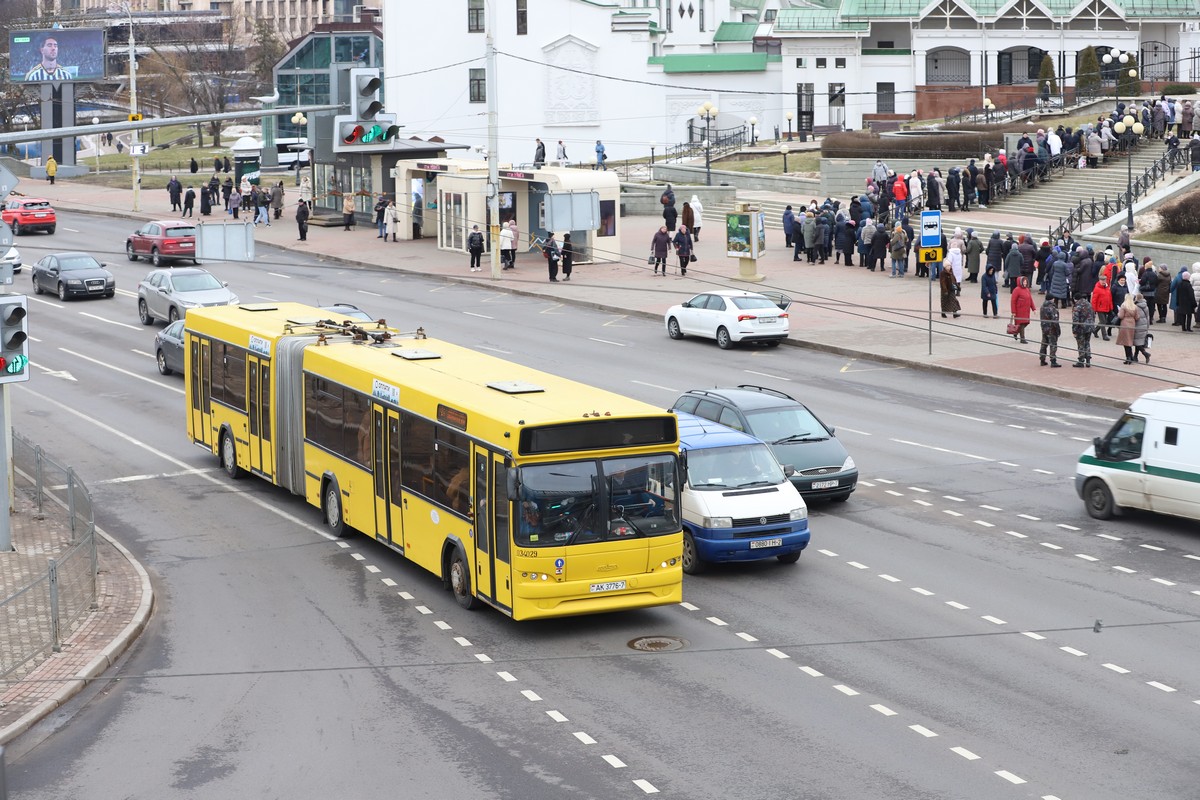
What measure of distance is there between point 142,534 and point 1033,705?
12.8 meters

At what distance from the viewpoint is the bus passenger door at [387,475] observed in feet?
64.9

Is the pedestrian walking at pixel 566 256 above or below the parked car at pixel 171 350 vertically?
above

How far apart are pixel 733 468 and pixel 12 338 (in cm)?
905

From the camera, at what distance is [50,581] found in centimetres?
1667

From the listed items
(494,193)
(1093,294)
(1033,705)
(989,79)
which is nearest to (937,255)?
(1093,294)

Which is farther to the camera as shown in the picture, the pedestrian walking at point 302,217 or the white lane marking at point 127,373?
the pedestrian walking at point 302,217

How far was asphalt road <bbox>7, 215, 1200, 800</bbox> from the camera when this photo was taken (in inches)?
521

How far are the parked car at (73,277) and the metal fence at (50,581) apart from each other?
23198 millimetres

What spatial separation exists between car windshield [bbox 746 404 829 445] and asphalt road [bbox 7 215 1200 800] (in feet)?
3.81

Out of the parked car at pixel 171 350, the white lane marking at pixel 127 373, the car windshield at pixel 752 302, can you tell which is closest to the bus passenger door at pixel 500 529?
the white lane marking at pixel 127 373

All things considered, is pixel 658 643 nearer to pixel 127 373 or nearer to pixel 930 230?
pixel 930 230

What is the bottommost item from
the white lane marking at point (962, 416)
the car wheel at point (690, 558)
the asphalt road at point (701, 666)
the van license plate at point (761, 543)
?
the asphalt road at point (701, 666)

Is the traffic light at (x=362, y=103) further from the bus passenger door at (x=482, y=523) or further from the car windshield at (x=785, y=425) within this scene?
the bus passenger door at (x=482, y=523)

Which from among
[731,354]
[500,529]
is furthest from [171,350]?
[500,529]
